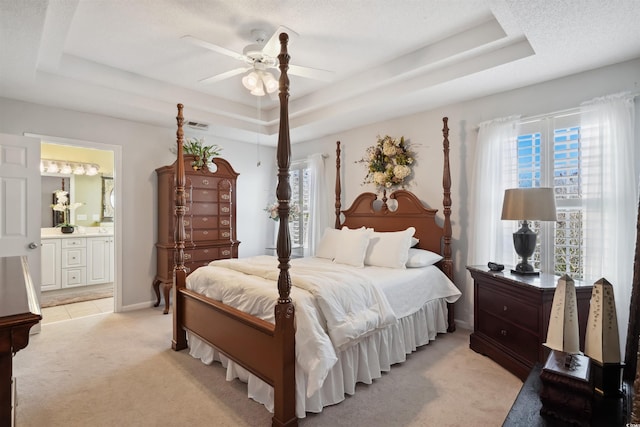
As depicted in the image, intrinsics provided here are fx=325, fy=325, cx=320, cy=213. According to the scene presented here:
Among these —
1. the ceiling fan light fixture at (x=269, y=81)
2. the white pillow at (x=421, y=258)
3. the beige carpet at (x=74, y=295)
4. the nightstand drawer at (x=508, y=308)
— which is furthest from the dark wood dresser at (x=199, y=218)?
the nightstand drawer at (x=508, y=308)

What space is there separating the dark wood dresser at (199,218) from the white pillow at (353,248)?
203 centimetres

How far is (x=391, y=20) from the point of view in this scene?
2746 millimetres

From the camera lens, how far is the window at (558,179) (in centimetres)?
305

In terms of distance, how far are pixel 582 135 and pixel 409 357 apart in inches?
102

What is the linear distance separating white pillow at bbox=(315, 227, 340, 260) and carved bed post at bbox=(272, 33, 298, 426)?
1.93 m

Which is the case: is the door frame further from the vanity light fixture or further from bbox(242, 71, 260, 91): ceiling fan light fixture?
bbox(242, 71, 260, 91): ceiling fan light fixture

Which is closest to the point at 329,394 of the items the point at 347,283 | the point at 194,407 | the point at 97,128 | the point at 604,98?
the point at 347,283

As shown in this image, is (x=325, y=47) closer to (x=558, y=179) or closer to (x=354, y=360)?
(x=558, y=179)

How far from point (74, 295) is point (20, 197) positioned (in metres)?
2.58

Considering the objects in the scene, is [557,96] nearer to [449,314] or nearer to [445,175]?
[445,175]

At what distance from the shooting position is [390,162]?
4.41 meters

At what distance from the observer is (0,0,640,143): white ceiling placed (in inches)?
93.0

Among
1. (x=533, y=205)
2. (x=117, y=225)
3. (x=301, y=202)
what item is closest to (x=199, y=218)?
(x=117, y=225)

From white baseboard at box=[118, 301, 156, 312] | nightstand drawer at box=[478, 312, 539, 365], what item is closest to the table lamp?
nightstand drawer at box=[478, 312, 539, 365]
